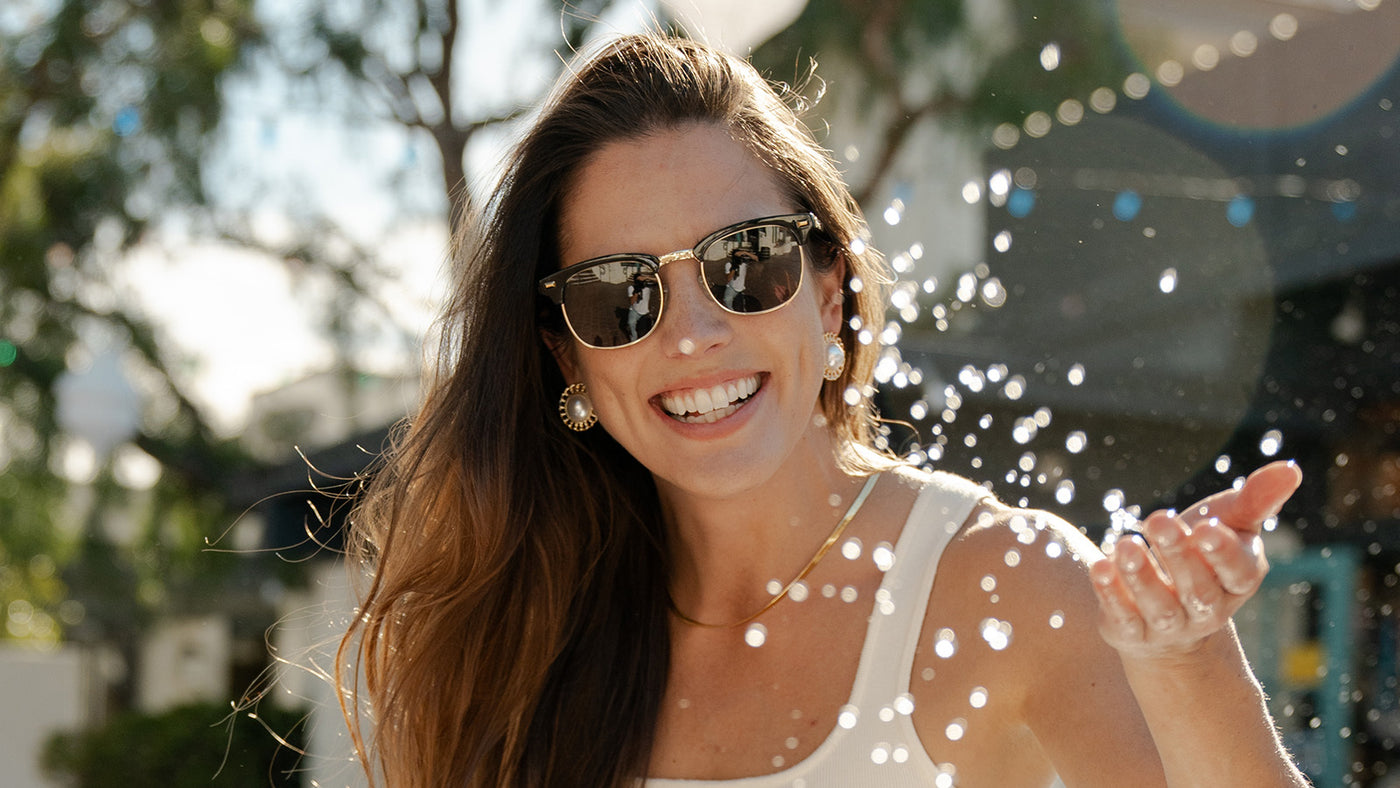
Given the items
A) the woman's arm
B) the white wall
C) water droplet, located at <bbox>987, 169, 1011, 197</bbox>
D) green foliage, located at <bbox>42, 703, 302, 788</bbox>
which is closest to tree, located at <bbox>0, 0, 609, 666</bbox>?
green foliage, located at <bbox>42, 703, 302, 788</bbox>

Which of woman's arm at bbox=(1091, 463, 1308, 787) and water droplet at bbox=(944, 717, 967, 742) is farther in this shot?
water droplet at bbox=(944, 717, 967, 742)

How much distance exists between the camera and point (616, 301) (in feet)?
6.09

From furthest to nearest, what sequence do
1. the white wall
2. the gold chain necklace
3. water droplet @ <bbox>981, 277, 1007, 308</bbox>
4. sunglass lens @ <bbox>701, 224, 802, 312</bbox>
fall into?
the white wall, water droplet @ <bbox>981, 277, 1007, 308</bbox>, the gold chain necklace, sunglass lens @ <bbox>701, 224, 802, 312</bbox>

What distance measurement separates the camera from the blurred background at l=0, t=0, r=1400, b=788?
355 centimetres

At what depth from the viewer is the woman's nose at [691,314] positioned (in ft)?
5.97

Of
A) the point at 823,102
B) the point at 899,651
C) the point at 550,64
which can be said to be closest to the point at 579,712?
the point at 899,651

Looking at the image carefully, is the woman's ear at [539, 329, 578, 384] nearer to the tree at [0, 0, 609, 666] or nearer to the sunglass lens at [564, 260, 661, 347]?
the sunglass lens at [564, 260, 661, 347]

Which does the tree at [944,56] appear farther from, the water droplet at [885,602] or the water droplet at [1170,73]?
the water droplet at [885,602]

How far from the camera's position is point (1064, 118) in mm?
5191

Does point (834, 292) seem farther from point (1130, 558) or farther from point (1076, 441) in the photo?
point (1076, 441)

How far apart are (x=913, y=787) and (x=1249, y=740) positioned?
505mm

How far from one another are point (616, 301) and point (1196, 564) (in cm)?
101

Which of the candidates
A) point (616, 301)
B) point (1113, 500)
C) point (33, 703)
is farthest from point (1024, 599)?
point (33, 703)

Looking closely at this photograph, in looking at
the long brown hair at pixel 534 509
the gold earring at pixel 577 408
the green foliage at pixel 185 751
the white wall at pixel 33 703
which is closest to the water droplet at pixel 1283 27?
the long brown hair at pixel 534 509
